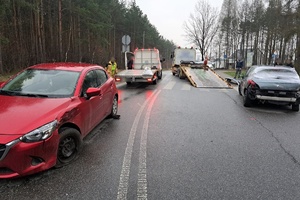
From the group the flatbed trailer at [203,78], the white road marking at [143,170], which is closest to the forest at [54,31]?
the flatbed trailer at [203,78]

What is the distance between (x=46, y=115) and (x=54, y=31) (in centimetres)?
3200

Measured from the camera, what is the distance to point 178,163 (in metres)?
4.00

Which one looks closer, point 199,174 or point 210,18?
point 199,174

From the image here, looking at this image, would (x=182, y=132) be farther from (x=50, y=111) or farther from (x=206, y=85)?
(x=206, y=85)

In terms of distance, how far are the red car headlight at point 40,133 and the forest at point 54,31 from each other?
17097 mm

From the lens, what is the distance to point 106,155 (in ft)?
13.9

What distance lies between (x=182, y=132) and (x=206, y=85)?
32.5ft

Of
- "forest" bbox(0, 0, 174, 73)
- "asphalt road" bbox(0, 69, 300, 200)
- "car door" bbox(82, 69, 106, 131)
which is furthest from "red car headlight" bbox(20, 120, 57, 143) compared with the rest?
"forest" bbox(0, 0, 174, 73)

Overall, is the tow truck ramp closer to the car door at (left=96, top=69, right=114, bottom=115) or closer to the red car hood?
the car door at (left=96, top=69, right=114, bottom=115)

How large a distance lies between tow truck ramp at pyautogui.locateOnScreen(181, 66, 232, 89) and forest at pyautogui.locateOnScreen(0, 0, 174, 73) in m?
12.9

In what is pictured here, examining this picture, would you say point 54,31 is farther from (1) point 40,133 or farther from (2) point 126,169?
(2) point 126,169

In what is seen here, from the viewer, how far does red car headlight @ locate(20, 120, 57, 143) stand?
313 centimetres

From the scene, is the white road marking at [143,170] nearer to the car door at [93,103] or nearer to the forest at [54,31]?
the car door at [93,103]

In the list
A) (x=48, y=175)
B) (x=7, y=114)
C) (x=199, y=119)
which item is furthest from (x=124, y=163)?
(x=199, y=119)
